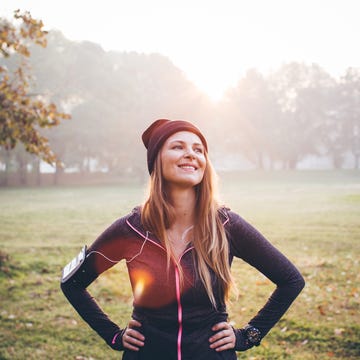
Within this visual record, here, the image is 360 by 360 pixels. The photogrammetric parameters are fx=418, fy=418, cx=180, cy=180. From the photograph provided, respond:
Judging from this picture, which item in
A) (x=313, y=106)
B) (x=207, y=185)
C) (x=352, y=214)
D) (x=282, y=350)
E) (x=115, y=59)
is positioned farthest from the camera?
(x=313, y=106)

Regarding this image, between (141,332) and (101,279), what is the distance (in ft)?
18.1

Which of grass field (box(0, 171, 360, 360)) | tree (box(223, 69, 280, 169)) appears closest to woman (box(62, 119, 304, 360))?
grass field (box(0, 171, 360, 360))

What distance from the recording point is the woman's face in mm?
2426

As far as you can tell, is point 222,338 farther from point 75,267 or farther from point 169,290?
point 75,267

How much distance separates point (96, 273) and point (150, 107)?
39794 mm

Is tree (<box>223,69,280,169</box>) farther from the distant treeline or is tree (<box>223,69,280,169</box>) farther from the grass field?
the grass field

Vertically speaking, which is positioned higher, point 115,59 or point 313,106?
point 115,59

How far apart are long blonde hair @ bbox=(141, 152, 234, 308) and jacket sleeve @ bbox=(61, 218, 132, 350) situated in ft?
0.68

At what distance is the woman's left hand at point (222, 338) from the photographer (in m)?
2.22

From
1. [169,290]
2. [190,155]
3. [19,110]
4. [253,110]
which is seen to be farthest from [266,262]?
[253,110]

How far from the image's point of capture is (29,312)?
5875mm

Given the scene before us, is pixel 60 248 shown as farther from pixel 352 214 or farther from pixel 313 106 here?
pixel 313 106

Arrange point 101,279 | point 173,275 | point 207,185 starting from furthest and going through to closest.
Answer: point 101,279 < point 207,185 < point 173,275

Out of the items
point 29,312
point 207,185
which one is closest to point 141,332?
point 207,185
